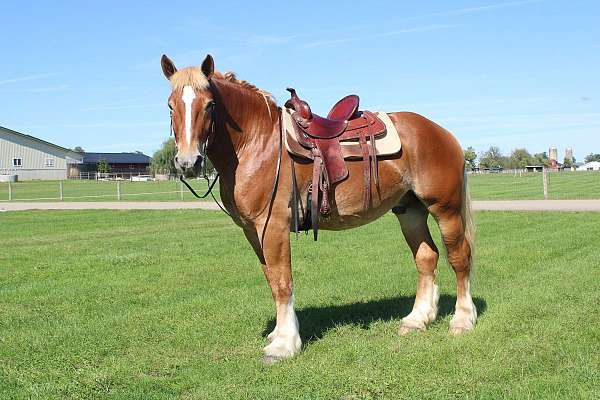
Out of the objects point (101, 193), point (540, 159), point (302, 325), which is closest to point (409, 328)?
point (302, 325)

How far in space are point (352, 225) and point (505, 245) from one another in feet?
20.5

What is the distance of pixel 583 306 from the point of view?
251 inches

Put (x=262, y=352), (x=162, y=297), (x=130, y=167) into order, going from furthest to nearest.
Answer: (x=130, y=167) < (x=162, y=297) < (x=262, y=352)

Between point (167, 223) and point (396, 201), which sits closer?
point (396, 201)

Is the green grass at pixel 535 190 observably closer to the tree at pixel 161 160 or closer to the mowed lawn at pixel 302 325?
the mowed lawn at pixel 302 325

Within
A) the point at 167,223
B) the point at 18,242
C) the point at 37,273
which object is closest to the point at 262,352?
the point at 37,273

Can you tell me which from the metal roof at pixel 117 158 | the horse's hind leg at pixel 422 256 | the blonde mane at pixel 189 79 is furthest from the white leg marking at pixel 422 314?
the metal roof at pixel 117 158

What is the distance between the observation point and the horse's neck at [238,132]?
5188 millimetres

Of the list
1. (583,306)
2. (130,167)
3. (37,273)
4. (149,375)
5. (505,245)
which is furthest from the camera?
(130,167)

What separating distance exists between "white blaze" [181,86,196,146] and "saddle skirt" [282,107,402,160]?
102 centimetres

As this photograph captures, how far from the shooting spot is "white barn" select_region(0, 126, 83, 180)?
73.4 metres

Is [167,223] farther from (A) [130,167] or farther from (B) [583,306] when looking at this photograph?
(A) [130,167]

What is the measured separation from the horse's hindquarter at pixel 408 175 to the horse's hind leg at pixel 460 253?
0.21 meters

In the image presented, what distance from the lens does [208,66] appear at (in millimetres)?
4828
